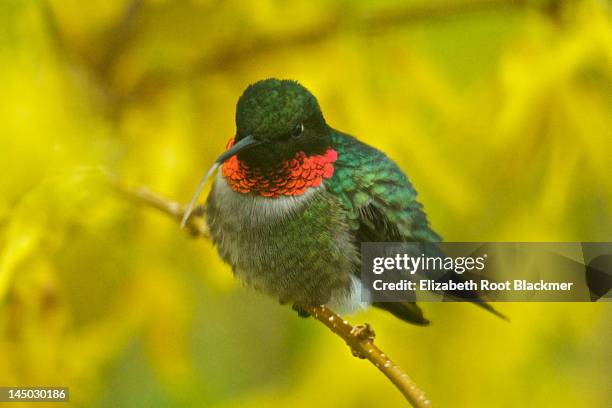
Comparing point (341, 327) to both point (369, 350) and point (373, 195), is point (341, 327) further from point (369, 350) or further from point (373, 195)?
point (373, 195)

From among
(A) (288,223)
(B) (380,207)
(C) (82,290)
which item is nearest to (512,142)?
(B) (380,207)

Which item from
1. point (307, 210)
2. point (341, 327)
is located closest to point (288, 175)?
point (307, 210)

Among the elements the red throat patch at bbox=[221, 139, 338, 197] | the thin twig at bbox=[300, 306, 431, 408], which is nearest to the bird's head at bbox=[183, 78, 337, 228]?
the red throat patch at bbox=[221, 139, 338, 197]

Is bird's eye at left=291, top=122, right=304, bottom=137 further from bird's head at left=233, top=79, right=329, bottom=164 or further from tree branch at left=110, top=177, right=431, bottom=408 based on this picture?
tree branch at left=110, top=177, right=431, bottom=408

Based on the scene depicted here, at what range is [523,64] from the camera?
0.96 metres

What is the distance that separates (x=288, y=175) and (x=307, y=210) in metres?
0.05

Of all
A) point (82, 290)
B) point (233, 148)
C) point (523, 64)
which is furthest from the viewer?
point (82, 290)

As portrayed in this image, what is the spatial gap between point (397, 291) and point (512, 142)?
248 millimetres

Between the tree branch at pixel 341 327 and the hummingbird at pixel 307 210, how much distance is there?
0.02 metres

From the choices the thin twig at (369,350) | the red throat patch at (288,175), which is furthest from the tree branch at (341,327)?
the red throat patch at (288,175)

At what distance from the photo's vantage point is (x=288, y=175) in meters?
0.88

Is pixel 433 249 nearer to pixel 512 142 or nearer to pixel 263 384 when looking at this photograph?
pixel 512 142

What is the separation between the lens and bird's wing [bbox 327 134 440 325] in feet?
2.92

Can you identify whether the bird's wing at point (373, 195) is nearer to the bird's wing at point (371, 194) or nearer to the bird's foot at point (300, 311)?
the bird's wing at point (371, 194)
